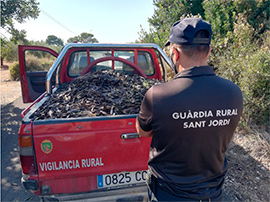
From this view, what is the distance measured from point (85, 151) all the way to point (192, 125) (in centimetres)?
123

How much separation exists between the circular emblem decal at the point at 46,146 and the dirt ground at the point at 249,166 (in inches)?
103

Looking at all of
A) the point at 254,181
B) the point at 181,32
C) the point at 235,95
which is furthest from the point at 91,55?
the point at 254,181

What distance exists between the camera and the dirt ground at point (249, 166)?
2.88 meters

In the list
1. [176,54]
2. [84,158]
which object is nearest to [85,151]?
[84,158]

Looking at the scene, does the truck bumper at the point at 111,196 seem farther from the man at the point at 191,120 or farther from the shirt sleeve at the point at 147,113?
the shirt sleeve at the point at 147,113

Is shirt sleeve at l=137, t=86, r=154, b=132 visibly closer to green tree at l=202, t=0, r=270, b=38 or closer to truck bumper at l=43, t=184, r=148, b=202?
truck bumper at l=43, t=184, r=148, b=202

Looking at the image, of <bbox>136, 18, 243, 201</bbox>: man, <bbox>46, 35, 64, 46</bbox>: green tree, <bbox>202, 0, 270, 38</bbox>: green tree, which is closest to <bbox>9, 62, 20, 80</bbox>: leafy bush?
<bbox>202, 0, 270, 38</bbox>: green tree

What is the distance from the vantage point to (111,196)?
7.00ft

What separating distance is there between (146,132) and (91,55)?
324cm

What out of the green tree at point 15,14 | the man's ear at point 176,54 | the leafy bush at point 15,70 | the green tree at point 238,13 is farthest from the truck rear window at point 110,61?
the leafy bush at point 15,70

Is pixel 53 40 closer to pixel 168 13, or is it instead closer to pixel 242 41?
pixel 168 13

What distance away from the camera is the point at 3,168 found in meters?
3.86

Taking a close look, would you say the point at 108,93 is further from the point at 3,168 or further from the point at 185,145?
the point at 3,168

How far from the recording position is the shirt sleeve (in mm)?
1275
